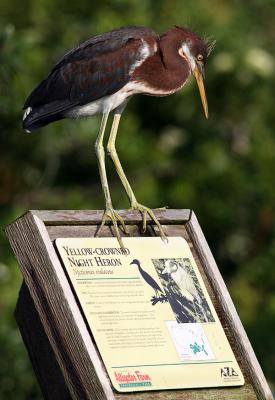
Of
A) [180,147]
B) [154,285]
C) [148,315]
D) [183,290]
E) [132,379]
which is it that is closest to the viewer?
[132,379]

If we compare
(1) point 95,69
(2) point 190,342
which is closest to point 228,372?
(2) point 190,342

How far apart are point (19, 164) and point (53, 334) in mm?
6162

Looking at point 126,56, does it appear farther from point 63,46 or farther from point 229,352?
point 63,46

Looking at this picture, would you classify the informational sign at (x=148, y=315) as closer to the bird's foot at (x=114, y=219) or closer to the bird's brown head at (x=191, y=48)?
the bird's foot at (x=114, y=219)

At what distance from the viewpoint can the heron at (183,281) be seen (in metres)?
4.55

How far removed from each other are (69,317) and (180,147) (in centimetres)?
728

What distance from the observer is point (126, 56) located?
5434 millimetres

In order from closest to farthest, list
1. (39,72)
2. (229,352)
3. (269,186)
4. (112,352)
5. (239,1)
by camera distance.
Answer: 1. (112,352)
2. (229,352)
3. (39,72)
4. (269,186)
5. (239,1)

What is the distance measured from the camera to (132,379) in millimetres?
4137

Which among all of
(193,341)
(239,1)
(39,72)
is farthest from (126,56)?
(239,1)

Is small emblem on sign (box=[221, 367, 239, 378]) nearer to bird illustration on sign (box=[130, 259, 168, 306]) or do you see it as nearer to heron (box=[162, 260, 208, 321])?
heron (box=[162, 260, 208, 321])

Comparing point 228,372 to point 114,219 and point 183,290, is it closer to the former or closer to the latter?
point 183,290

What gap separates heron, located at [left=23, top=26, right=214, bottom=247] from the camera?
17.8 feet

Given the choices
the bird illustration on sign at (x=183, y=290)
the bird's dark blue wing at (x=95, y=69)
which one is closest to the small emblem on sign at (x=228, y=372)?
the bird illustration on sign at (x=183, y=290)
